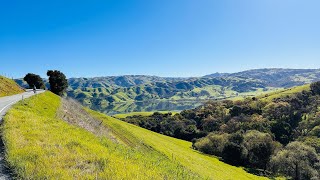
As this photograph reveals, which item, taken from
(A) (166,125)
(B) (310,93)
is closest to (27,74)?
(A) (166,125)

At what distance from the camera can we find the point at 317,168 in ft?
239

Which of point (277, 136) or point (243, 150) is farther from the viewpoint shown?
point (277, 136)

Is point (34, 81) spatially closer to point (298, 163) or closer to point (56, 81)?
point (56, 81)

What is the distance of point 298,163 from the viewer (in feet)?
232

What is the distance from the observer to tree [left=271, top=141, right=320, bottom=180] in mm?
69750

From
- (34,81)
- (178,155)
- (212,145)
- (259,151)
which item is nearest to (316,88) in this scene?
(259,151)

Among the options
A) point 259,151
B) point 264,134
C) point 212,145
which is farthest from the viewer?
point 212,145

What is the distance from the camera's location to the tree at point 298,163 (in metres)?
69.8

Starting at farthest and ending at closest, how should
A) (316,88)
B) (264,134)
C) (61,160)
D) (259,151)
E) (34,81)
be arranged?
(316,88)
(34,81)
(264,134)
(259,151)
(61,160)

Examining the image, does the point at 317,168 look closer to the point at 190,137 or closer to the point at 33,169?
the point at 190,137

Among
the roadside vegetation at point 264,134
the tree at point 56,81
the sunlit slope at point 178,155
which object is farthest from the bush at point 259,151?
the tree at point 56,81

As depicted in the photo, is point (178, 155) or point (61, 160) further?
point (178, 155)

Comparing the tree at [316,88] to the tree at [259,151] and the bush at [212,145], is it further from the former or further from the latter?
the bush at [212,145]

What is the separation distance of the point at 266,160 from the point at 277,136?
36.8 metres
